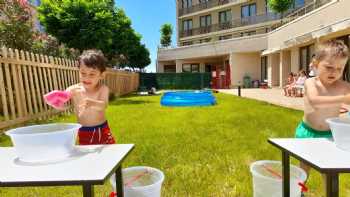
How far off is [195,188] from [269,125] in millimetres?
3982

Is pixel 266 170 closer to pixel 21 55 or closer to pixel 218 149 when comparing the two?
pixel 218 149

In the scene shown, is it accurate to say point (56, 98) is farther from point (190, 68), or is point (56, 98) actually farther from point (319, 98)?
point (190, 68)

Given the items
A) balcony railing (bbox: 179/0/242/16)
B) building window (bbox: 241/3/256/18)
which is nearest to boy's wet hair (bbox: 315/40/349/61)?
building window (bbox: 241/3/256/18)

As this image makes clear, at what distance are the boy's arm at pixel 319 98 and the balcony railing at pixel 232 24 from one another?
32101 millimetres

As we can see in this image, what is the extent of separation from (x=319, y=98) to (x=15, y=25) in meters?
9.63

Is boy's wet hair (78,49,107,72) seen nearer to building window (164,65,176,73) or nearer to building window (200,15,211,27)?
building window (200,15,211,27)

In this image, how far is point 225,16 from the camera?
127ft

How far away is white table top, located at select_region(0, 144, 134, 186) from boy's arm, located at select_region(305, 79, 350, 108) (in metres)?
1.68

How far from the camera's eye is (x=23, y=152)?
5.36 ft

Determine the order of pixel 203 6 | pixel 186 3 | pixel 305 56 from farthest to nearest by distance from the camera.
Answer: pixel 186 3 < pixel 203 6 < pixel 305 56

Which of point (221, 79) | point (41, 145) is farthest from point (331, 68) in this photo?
point (221, 79)

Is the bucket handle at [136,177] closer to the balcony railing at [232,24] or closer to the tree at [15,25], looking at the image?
the tree at [15,25]

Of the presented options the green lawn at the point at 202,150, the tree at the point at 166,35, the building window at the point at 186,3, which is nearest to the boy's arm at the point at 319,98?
the green lawn at the point at 202,150

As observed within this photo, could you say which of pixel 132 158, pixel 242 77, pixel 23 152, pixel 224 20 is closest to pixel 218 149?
pixel 132 158
